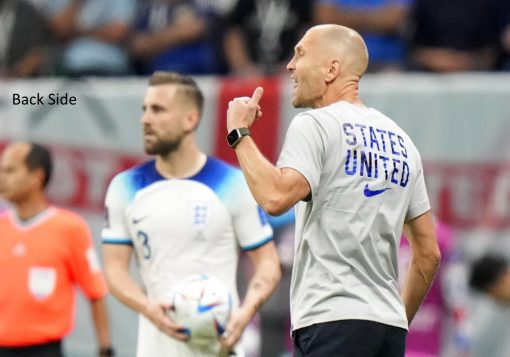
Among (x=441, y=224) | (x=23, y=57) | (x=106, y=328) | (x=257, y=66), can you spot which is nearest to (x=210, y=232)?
(x=106, y=328)

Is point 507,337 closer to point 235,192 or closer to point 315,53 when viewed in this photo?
point 235,192

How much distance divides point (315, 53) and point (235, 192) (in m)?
2.05

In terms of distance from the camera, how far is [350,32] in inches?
261

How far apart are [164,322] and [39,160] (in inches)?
95.2

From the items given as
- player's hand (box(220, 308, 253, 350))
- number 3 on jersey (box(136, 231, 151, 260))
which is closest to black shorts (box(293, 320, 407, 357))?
player's hand (box(220, 308, 253, 350))

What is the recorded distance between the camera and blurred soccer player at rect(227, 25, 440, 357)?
20.6 feet

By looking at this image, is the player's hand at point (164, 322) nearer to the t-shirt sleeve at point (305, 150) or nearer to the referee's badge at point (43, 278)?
the referee's badge at point (43, 278)

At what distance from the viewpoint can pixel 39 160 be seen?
10.1m

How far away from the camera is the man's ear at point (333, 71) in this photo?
21.5 feet

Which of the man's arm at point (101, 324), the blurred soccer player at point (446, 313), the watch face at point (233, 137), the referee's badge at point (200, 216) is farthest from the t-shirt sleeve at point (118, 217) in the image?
the blurred soccer player at point (446, 313)

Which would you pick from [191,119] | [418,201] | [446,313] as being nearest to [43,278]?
[191,119]

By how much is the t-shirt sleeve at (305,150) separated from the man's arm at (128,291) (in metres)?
2.10

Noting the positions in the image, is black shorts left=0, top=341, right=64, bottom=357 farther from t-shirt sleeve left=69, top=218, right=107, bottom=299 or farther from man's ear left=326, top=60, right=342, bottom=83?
man's ear left=326, top=60, right=342, bottom=83

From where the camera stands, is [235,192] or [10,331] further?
[10,331]
